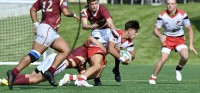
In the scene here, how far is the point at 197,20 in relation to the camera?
41.3 m

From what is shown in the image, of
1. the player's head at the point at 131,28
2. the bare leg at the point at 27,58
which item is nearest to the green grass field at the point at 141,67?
the bare leg at the point at 27,58

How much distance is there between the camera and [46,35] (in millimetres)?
13297

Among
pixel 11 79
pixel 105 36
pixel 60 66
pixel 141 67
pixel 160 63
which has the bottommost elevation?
pixel 141 67

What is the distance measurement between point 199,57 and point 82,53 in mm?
18024

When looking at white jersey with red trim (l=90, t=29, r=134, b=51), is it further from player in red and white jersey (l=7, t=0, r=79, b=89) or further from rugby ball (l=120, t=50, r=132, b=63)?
player in red and white jersey (l=7, t=0, r=79, b=89)

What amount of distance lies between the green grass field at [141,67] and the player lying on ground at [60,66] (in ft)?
0.59

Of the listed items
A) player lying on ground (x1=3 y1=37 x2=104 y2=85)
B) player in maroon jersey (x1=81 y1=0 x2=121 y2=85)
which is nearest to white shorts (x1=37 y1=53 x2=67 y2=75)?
player lying on ground (x1=3 y1=37 x2=104 y2=85)

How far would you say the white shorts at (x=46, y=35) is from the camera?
13.3 m

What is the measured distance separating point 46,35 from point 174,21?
145 inches

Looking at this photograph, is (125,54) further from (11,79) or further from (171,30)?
(171,30)

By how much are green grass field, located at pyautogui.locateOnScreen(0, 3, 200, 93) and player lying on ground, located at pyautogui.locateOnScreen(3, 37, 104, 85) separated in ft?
0.59

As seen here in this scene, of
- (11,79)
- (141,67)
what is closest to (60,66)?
(11,79)

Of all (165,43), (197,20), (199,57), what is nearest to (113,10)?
(197,20)

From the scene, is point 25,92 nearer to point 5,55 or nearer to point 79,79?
point 79,79
